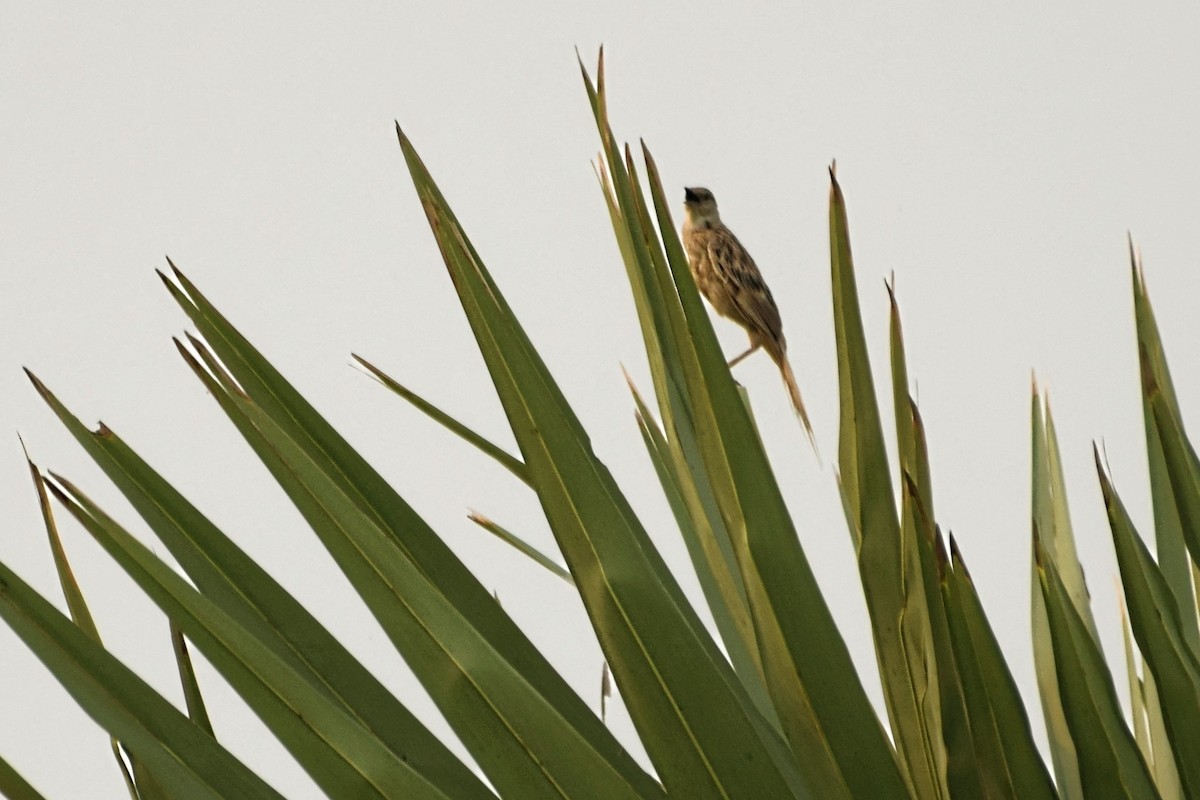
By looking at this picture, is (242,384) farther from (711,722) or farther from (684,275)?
(711,722)

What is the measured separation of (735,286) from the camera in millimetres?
4918

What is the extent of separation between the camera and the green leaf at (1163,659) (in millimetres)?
1319

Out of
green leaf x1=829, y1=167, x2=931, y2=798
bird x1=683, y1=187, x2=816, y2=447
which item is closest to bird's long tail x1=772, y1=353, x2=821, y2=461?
bird x1=683, y1=187, x2=816, y2=447

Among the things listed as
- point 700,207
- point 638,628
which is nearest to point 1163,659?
point 638,628

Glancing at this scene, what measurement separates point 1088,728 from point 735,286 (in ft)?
12.2

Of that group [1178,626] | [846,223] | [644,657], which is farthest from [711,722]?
[1178,626]

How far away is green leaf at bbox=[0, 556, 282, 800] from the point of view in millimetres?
1227

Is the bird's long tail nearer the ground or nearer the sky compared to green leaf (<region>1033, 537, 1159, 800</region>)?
nearer the sky

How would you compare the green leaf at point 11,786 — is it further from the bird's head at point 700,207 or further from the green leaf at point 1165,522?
the bird's head at point 700,207

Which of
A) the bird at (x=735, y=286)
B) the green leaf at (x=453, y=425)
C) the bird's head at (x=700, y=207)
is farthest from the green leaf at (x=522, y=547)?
the bird's head at (x=700, y=207)

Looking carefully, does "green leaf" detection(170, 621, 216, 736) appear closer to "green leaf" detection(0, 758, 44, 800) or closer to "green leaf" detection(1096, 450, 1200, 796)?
"green leaf" detection(0, 758, 44, 800)

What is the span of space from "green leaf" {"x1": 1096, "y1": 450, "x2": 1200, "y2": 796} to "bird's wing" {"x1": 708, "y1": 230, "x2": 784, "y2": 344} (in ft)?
10.5

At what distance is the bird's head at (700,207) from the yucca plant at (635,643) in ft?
13.0

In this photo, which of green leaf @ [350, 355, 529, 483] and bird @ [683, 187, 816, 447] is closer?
green leaf @ [350, 355, 529, 483]
